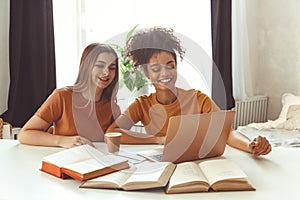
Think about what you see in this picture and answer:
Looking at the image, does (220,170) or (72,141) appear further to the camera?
(72,141)

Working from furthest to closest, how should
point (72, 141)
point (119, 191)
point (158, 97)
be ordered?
point (158, 97), point (72, 141), point (119, 191)

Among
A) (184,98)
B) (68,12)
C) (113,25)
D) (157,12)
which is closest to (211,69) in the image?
(157,12)

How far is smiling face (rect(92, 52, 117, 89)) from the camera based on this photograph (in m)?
1.78

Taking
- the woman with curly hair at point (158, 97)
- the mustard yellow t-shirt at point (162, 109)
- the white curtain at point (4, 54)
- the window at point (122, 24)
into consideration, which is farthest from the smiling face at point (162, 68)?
the white curtain at point (4, 54)

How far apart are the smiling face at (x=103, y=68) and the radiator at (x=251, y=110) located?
2.45m

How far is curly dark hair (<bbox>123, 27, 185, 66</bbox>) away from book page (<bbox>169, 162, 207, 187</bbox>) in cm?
57

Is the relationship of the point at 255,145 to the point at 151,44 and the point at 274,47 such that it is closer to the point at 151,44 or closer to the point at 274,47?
the point at 151,44

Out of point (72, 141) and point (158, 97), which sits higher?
point (158, 97)

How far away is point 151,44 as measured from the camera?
1732 millimetres

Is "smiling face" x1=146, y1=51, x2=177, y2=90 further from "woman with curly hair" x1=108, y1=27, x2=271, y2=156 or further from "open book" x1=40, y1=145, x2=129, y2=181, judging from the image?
"open book" x1=40, y1=145, x2=129, y2=181

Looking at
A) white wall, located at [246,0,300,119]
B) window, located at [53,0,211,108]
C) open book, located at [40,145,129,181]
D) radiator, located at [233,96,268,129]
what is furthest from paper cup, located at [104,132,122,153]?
white wall, located at [246,0,300,119]

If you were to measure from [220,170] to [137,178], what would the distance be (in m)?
0.26

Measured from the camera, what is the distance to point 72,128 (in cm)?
185

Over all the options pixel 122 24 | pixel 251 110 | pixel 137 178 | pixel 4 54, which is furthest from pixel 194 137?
pixel 251 110
